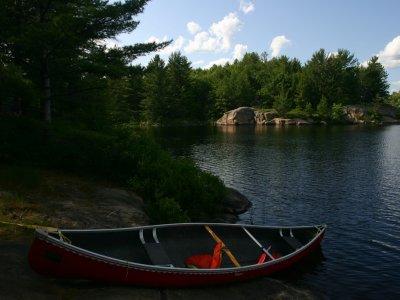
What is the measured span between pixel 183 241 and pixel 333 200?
628 inches

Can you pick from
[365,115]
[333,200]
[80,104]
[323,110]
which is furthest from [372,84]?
[80,104]

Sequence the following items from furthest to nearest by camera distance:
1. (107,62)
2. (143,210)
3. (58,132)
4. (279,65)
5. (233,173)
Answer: (279,65)
(233,173)
(107,62)
(58,132)
(143,210)

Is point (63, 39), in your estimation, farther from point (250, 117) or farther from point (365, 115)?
point (365, 115)

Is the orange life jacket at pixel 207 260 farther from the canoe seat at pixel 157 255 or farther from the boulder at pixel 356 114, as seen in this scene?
the boulder at pixel 356 114

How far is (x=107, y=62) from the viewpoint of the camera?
22141mm

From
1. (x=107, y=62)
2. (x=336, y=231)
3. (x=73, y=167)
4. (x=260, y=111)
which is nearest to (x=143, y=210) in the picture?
(x=73, y=167)

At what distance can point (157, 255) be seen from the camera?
12992 mm

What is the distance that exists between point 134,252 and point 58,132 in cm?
985

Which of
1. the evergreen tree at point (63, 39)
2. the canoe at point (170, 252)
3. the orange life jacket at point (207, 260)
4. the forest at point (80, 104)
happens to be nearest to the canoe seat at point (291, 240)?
the canoe at point (170, 252)

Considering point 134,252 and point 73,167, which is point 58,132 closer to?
point 73,167

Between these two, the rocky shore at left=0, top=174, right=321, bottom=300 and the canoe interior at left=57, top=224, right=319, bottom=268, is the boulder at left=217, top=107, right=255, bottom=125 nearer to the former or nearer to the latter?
the rocky shore at left=0, top=174, right=321, bottom=300

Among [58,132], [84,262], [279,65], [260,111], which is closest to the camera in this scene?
[84,262]

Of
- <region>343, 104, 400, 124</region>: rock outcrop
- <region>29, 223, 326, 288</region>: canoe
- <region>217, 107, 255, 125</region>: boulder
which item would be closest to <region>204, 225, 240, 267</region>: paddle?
<region>29, 223, 326, 288</region>: canoe

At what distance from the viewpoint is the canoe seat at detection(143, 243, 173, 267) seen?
12.6 meters
